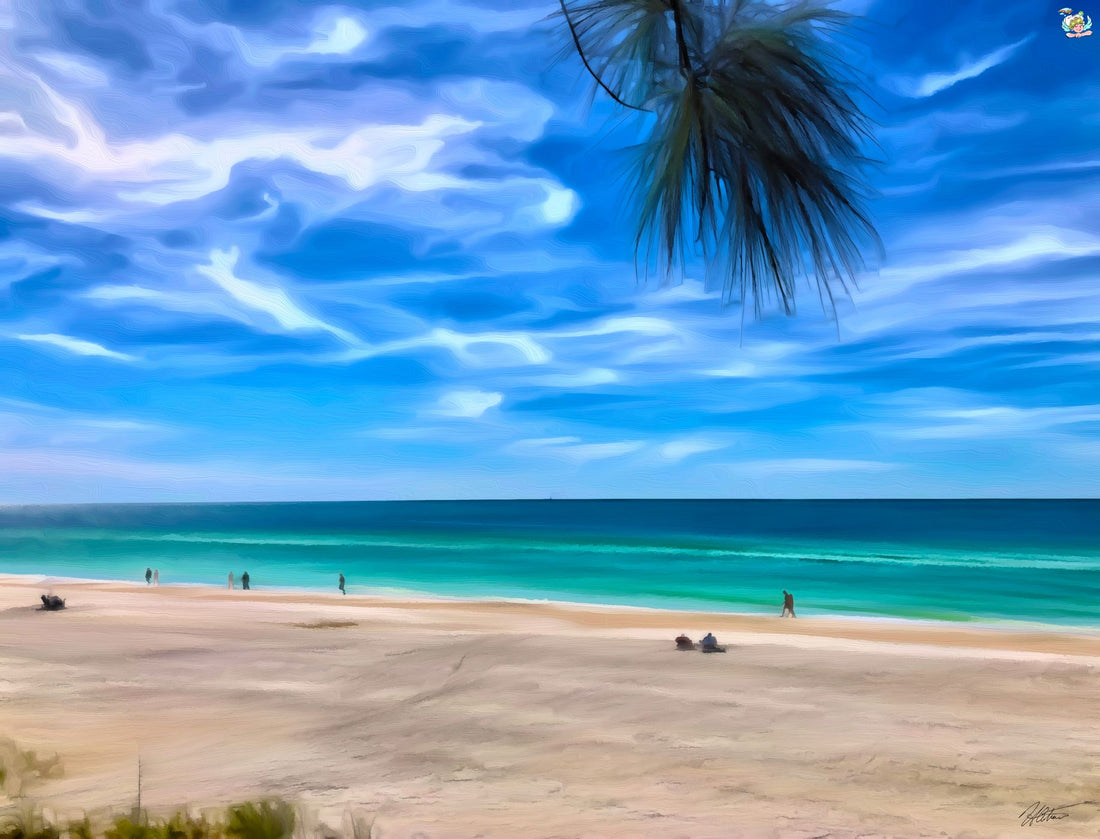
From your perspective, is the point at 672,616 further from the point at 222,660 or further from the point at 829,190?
the point at 829,190

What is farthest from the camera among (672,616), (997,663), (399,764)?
(672,616)

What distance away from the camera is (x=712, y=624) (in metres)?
19.1

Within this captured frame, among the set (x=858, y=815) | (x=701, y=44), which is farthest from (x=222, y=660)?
(x=701, y=44)

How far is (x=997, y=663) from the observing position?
11594 millimetres

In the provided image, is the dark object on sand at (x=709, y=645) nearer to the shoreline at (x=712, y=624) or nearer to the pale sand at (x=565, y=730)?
the pale sand at (x=565, y=730)

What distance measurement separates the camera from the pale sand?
18.0 feet

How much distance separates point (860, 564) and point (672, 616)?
25.5m

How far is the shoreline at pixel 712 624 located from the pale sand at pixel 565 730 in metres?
2.10
